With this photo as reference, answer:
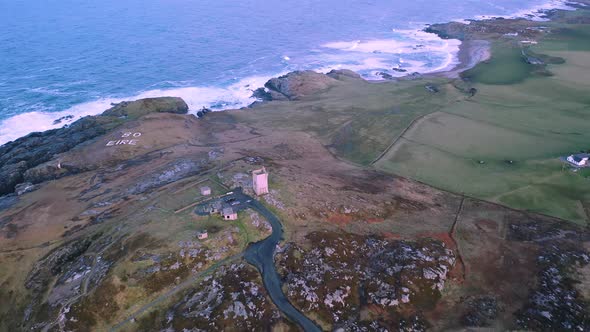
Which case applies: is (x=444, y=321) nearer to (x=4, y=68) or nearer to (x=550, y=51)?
(x=550, y=51)

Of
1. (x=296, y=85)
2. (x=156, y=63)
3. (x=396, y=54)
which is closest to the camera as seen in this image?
(x=296, y=85)

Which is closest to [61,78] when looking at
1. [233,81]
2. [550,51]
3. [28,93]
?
[28,93]

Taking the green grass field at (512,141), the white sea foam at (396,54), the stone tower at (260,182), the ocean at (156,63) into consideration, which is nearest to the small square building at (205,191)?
the stone tower at (260,182)

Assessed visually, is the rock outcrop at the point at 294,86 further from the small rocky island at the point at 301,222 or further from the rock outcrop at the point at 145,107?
the rock outcrop at the point at 145,107

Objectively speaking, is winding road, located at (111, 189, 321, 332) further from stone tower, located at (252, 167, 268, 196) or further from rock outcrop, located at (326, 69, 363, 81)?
rock outcrop, located at (326, 69, 363, 81)

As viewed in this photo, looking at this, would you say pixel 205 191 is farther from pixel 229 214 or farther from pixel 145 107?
pixel 145 107

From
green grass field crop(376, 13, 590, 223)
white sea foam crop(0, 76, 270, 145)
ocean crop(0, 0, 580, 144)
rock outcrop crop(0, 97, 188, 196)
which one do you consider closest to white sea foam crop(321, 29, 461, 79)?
ocean crop(0, 0, 580, 144)

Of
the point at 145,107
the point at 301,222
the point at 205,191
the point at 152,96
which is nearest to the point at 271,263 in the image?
the point at 301,222
